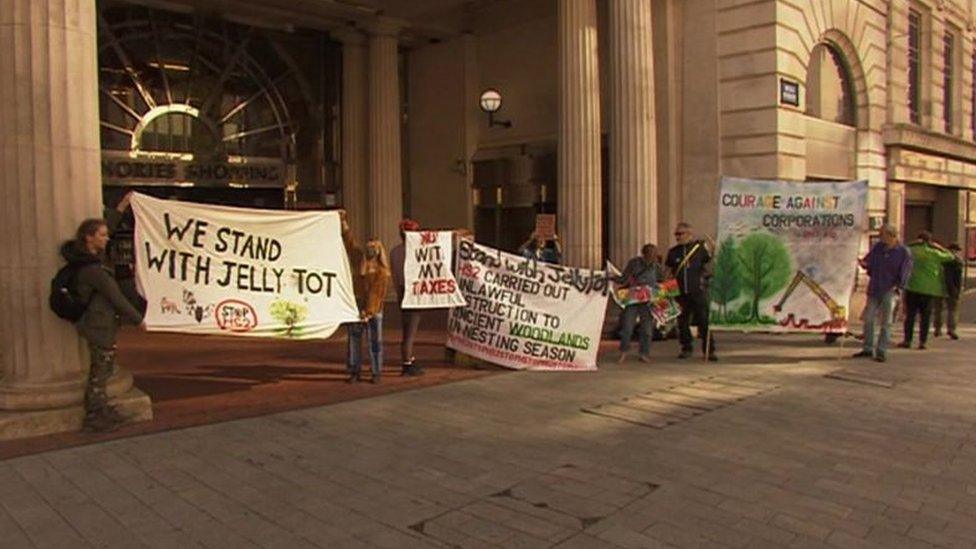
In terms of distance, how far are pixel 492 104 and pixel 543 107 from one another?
115 centimetres

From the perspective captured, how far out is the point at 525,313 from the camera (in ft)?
30.2

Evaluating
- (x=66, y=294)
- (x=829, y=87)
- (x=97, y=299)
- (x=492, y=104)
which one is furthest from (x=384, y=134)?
(x=66, y=294)

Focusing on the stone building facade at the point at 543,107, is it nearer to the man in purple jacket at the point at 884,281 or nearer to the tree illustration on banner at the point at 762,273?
the tree illustration on banner at the point at 762,273

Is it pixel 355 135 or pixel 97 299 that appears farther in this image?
pixel 355 135

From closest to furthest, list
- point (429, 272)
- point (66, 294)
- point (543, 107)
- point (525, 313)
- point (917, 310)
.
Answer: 1. point (66, 294)
2. point (429, 272)
3. point (525, 313)
4. point (917, 310)
5. point (543, 107)

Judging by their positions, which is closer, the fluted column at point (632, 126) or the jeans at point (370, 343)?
the jeans at point (370, 343)

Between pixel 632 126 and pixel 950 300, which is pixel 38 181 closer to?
pixel 632 126

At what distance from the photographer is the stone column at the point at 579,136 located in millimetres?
12688

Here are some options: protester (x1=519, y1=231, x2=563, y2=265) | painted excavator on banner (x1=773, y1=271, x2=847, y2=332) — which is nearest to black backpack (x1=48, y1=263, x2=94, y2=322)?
protester (x1=519, y1=231, x2=563, y2=265)

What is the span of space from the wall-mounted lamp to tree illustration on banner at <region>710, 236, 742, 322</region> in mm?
8378

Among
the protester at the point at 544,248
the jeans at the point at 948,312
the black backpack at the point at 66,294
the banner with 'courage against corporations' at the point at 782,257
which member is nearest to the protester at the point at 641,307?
the banner with 'courage against corporations' at the point at 782,257

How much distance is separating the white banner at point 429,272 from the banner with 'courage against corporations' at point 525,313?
0.19 metres

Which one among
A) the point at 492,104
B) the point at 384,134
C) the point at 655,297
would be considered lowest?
the point at 655,297

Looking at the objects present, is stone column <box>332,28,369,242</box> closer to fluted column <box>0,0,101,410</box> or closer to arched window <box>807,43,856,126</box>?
arched window <box>807,43,856,126</box>
